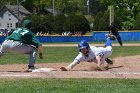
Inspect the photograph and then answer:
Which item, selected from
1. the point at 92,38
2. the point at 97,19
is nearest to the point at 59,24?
the point at 97,19

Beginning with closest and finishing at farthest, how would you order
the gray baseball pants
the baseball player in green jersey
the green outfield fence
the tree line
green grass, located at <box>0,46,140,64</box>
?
1. the baseball player in green jersey
2. the gray baseball pants
3. green grass, located at <box>0,46,140,64</box>
4. the green outfield fence
5. the tree line

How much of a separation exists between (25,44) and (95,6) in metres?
137

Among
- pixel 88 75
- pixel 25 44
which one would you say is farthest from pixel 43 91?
pixel 25 44

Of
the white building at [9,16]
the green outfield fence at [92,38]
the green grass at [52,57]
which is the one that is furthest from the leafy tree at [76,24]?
the green grass at [52,57]

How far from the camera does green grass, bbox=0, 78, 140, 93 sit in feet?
26.8

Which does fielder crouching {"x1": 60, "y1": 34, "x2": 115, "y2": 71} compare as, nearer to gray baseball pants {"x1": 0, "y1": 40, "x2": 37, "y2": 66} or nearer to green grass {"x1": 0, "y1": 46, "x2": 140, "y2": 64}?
gray baseball pants {"x1": 0, "y1": 40, "x2": 37, "y2": 66}

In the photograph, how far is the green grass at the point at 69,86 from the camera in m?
8.16

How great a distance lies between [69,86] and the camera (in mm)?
8703

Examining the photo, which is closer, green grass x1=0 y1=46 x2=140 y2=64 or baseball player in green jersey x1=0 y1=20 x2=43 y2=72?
baseball player in green jersey x1=0 y1=20 x2=43 y2=72

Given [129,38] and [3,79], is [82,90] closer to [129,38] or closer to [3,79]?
[3,79]

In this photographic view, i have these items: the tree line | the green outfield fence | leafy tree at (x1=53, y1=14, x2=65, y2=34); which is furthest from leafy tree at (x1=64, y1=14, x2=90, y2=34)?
the green outfield fence

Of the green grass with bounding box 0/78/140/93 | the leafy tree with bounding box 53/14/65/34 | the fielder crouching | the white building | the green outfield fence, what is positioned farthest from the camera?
the white building

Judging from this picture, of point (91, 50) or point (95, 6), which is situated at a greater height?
point (91, 50)

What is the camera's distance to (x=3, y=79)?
32.6ft
